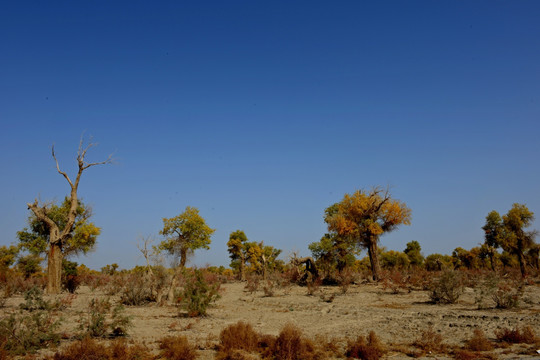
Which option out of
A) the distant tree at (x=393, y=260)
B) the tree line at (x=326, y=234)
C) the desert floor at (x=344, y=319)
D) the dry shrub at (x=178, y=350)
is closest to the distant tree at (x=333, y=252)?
the tree line at (x=326, y=234)

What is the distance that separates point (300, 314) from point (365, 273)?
645 inches

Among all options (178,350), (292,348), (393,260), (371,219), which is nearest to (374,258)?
(371,219)

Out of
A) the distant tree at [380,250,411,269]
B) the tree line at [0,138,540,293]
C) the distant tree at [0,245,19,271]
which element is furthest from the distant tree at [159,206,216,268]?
the distant tree at [380,250,411,269]

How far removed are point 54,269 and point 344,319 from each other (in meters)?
17.5

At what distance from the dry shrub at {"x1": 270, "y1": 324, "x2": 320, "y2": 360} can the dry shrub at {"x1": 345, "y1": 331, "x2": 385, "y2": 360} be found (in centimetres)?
89

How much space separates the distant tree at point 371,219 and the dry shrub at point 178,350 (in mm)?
21120

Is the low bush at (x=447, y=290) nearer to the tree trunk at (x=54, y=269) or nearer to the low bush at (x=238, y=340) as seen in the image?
the low bush at (x=238, y=340)

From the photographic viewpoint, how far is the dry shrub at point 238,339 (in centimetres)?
877

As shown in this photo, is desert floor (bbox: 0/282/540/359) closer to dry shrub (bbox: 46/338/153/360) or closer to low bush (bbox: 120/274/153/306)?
low bush (bbox: 120/274/153/306)

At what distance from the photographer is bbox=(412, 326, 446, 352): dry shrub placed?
8414 mm

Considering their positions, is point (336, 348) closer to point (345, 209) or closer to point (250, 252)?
point (345, 209)

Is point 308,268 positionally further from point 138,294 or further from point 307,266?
point 138,294

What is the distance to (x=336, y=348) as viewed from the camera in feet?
28.4

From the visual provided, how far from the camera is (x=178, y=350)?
809 centimetres
